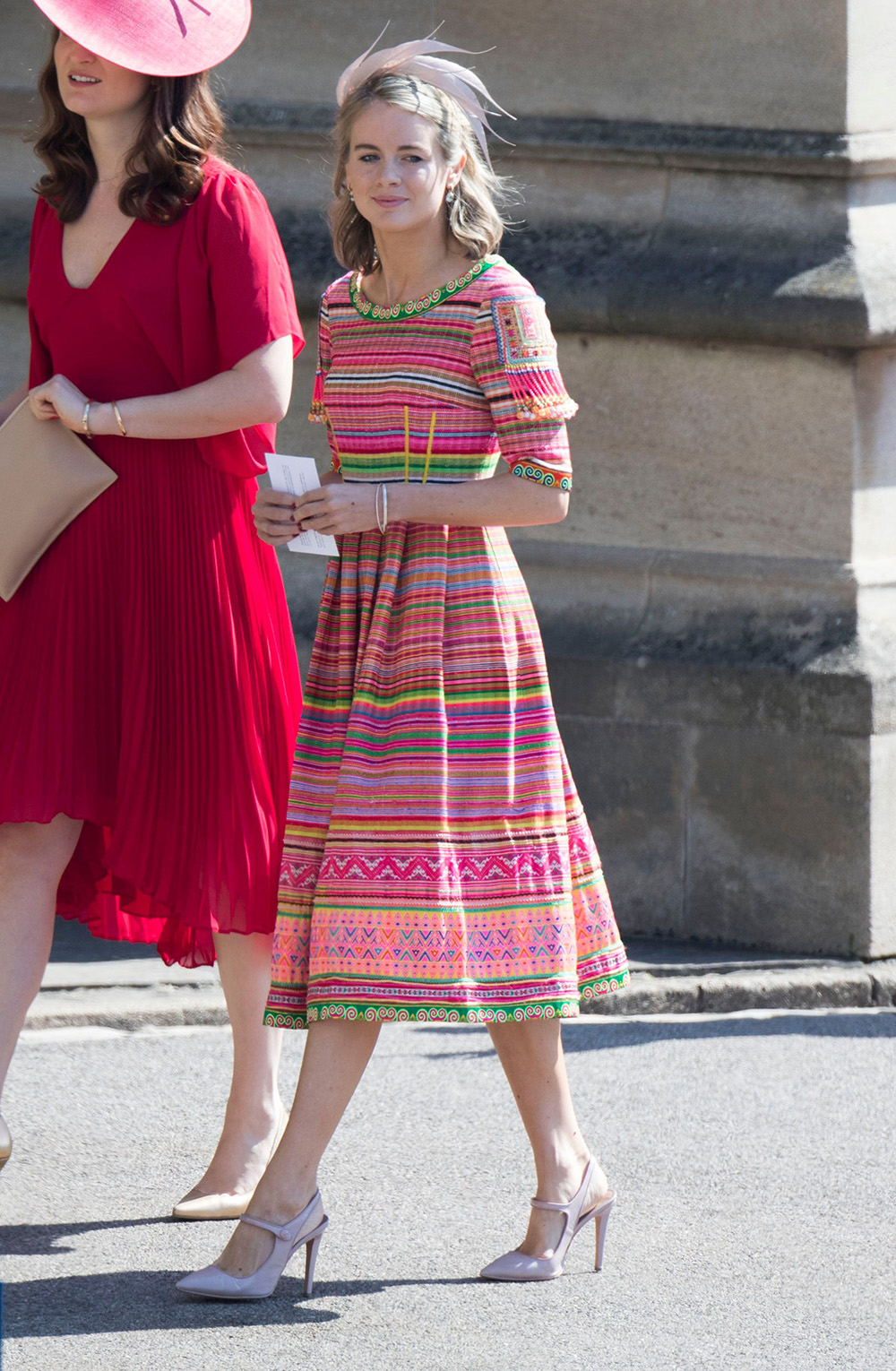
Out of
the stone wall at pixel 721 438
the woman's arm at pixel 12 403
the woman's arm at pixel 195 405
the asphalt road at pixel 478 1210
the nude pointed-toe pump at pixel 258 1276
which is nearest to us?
the asphalt road at pixel 478 1210

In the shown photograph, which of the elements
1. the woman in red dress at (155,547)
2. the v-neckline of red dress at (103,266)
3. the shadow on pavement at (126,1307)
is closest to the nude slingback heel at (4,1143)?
the woman in red dress at (155,547)

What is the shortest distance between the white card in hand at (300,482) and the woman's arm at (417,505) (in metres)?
0.01

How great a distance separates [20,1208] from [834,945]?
276 centimetres

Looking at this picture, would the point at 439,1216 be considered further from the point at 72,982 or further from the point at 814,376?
the point at 814,376

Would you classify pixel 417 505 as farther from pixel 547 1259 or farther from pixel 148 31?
pixel 547 1259

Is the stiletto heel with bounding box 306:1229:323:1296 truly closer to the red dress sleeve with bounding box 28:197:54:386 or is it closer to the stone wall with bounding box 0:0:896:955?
the red dress sleeve with bounding box 28:197:54:386

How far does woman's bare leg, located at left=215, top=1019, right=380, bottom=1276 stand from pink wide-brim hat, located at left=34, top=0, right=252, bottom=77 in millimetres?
1725

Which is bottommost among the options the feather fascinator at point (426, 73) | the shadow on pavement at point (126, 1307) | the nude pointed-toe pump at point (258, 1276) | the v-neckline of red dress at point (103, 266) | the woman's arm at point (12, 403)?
the shadow on pavement at point (126, 1307)

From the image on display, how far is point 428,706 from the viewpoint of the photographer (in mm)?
3723

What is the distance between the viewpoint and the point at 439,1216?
4.16 meters

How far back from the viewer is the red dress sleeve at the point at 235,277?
3.93 metres

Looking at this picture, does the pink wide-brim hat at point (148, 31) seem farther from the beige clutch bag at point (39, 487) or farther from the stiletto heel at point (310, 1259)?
the stiletto heel at point (310, 1259)

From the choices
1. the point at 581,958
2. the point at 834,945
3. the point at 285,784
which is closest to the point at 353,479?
the point at 285,784

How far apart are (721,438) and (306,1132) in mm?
3309
